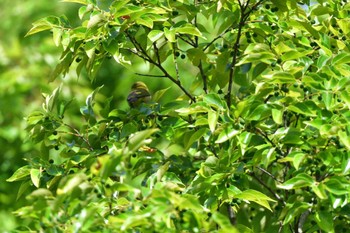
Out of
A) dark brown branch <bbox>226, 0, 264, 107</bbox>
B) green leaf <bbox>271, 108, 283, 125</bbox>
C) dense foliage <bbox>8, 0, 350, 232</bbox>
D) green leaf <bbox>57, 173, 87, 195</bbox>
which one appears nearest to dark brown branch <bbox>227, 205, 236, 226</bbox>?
dense foliage <bbox>8, 0, 350, 232</bbox>

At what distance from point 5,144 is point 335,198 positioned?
17.0 ft

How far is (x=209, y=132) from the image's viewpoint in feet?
9.52

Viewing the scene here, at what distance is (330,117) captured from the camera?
261 cm

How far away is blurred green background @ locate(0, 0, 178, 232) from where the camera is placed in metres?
7.00

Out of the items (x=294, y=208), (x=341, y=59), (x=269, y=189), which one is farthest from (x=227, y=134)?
(x=269, y=189)

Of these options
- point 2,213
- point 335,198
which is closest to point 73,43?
point 335,198

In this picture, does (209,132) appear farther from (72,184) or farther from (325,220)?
(72,184)

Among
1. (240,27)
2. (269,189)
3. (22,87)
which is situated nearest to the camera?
(240,27)

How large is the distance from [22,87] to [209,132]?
182 inches

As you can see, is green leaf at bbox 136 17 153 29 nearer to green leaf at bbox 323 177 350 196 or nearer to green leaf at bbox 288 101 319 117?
green leaf at bbox 288 101 319 117

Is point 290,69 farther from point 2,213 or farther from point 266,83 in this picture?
point 2,213

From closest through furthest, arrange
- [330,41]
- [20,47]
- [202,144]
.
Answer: [330,41] < [202,144] < [20,47]

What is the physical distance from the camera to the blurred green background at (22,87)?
7.00 metres

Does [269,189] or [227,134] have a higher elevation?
[227,134]
